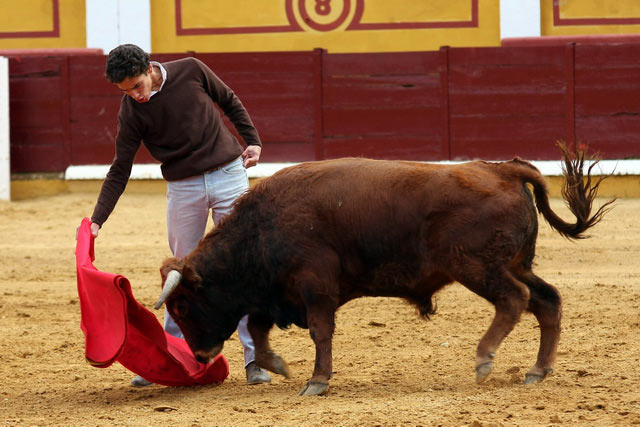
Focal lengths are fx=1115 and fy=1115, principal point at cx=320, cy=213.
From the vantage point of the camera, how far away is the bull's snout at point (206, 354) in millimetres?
4348

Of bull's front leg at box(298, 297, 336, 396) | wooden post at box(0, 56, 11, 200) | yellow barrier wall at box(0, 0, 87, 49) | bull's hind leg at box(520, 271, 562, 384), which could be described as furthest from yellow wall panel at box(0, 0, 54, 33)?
bull's hind leg at box(520, 271, 562, 384)

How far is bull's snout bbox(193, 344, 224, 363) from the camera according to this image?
14.3ft

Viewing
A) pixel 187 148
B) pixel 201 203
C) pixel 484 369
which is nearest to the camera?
pixel 484 369

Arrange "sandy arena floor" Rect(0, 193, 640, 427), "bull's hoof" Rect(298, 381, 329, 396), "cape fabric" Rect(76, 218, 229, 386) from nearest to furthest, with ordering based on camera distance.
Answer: "sandy arena floor" Rect(0, 193, 640, 427), "bull's hoof" Rect(298, 381, 329, 396), "cape fabric" Rect(76, 218, 229, 386)

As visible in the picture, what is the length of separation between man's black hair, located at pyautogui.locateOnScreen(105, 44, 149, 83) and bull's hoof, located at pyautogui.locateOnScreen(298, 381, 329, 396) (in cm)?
130

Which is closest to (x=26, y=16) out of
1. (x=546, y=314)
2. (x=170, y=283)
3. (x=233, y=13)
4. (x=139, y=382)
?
(x=233, y=13)

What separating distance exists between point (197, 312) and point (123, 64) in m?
1.00

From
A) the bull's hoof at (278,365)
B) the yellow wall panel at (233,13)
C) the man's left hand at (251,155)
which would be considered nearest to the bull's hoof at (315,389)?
the bull's hoof at (278,365)

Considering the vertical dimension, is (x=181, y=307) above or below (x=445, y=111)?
below

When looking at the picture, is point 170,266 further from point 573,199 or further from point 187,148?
point 573,199

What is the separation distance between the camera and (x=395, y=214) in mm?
4070

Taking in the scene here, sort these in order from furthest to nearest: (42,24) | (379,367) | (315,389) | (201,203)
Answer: (42,24)
(379,367)
(201,203)
(315,389)

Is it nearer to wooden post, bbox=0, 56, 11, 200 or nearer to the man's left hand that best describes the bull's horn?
the man's left hand

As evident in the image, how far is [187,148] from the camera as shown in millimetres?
4375
